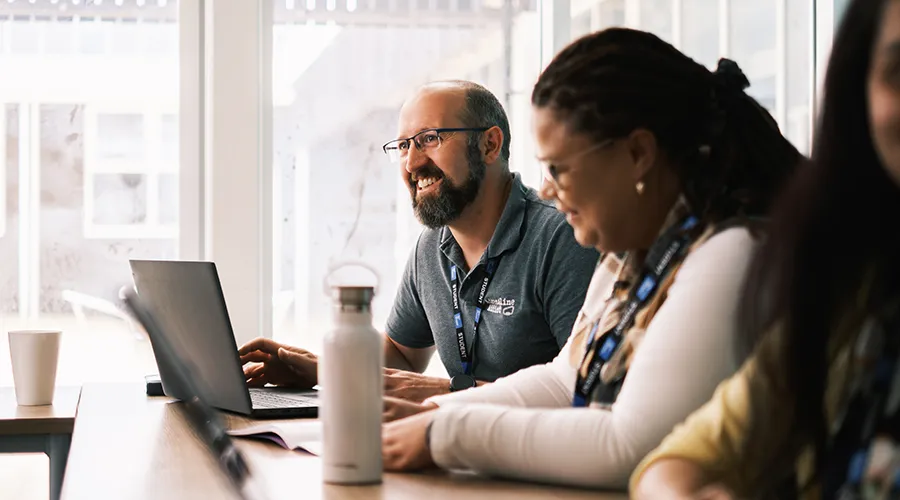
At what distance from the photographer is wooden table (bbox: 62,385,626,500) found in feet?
3.81

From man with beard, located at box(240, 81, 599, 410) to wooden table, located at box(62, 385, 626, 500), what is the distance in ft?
1.87

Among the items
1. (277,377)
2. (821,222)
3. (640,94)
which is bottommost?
(277,377)

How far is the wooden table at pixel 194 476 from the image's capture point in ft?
3.81

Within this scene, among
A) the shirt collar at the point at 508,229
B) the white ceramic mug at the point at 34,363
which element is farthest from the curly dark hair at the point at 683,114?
the white ceramic mug at the point at 34,363

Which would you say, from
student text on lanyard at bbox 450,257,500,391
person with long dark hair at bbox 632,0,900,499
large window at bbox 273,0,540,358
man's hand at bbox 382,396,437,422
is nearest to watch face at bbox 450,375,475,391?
student text on lanyard at bbox 450,257,500,391

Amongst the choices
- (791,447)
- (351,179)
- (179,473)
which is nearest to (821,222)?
(791,447)

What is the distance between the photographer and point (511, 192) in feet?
8.35

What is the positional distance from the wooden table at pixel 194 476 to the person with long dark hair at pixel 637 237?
0.13 ft

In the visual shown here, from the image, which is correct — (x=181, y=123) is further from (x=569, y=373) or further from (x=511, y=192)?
(x=569, y=373)

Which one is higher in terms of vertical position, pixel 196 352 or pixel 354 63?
pixel 354 63

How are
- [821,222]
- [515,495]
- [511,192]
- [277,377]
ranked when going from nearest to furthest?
[821,222] → [515,495] → [277,377] → [511,192]

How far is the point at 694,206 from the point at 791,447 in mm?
444

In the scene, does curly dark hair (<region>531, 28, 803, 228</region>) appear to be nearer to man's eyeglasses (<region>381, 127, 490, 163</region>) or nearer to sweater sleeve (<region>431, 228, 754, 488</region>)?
sweater sleeve (<region>431, 228, 754, 488</region>)

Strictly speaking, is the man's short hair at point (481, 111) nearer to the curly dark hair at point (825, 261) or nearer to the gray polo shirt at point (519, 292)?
the gray polo shirt at point (519, 292)
